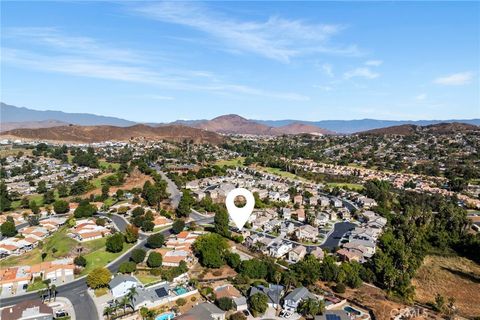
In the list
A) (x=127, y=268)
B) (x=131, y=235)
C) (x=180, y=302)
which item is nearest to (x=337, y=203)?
(x=131, y=235)

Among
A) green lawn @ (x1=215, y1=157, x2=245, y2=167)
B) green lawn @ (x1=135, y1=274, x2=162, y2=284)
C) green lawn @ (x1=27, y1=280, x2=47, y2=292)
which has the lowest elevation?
green lawn @ (x1=27, y1=280, x2=47, y2=292)

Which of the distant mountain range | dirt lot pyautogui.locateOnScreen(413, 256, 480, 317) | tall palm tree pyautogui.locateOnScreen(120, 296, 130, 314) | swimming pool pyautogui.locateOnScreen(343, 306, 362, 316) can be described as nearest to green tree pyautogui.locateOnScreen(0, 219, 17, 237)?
tall palm tree pyautogui.locateOnScreen(120, 296, 130, 314)

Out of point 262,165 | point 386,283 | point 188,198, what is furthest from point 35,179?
point 386,283

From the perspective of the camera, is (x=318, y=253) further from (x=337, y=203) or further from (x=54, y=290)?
(x=54, y=290)

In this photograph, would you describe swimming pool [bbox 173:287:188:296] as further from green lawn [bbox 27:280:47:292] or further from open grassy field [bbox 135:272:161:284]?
green lawn [bbox 27:280:47:292]

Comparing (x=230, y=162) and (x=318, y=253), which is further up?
(x=230, y=162)

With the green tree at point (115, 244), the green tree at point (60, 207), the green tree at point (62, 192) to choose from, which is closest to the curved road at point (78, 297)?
the green tree at point (115, 244)
